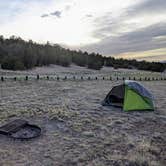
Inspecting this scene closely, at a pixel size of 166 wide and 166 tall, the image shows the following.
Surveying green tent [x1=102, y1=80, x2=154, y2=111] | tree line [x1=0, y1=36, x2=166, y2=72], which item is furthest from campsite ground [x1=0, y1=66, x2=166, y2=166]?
tree line [x1=0, y1=36, x2=166, y2=72]

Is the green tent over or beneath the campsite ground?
over

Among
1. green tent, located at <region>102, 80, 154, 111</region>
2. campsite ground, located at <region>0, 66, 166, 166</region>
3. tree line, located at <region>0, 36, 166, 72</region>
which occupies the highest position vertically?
tree line, located at <region>0, 36, 166, 72</region>

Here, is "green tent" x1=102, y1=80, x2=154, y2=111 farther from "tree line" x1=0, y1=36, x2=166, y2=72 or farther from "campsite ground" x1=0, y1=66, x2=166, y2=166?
"tree line" x1=0, y1=36, x2=166, y2=72

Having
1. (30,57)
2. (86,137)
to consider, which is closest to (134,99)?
(86,137)

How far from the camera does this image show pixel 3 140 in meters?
6.97

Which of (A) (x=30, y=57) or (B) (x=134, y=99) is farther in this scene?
(A) (x=30, y=57)

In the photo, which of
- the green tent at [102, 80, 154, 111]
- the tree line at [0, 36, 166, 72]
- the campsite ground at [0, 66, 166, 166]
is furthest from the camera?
the tree line at [0, 36, 166, 72]

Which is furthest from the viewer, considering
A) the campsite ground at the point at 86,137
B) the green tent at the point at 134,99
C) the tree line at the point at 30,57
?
the tree line at the point at 30,57

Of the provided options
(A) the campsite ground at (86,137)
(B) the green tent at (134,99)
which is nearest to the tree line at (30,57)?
(A) the campsite ground at (86,137)

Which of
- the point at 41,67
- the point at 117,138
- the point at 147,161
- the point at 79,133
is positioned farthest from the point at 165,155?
the point at 41,67

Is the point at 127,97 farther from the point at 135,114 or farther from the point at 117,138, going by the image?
the point at 117,138

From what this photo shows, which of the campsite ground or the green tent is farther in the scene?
the green tent

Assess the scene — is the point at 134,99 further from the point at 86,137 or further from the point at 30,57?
the point at 30,57

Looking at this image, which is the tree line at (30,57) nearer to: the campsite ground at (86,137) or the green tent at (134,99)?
the campsite ground at (86,137)
